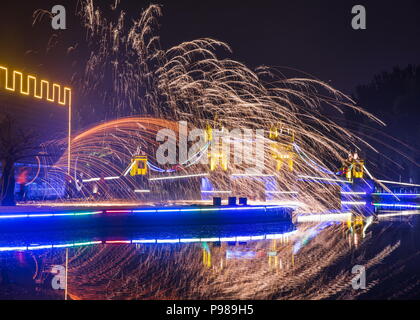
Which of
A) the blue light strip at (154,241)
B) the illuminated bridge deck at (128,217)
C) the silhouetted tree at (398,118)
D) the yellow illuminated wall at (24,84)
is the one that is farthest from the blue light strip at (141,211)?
the silhouetted tree at (398,118)

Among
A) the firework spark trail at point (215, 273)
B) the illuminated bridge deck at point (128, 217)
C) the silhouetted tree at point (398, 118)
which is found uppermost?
the silhouetted tree at point (398, 118)

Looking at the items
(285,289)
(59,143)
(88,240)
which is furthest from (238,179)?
(59,143)

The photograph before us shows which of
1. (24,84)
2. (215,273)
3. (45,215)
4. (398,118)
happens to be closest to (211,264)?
(215,273)

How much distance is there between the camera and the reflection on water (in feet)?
25.6

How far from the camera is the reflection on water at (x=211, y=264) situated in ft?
25.6

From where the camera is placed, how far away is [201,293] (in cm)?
770

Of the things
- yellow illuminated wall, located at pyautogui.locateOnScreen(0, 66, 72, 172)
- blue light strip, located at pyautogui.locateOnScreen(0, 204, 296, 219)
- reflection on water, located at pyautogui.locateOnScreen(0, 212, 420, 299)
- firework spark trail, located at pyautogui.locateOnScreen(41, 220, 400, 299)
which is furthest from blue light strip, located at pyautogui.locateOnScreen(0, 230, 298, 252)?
yellow illuminated wall, located at pyautogui.locateOnScreen(0, 66, 72, 172)

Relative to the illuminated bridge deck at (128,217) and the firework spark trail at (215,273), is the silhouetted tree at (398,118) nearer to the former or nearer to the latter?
the illuminated bridge deck at (128,217)

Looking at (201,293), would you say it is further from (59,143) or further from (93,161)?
(59,143)

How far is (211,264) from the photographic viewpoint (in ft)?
33.9

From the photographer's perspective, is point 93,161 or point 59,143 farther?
point 59,143

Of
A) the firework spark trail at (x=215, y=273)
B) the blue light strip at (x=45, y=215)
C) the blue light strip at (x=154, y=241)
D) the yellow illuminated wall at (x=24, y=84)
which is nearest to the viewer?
the firework spark trail at (x=215, y=273)

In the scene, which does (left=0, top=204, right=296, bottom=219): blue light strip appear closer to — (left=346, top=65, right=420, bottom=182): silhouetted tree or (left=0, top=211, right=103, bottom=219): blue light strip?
(left=0, top=211, right=103, bottom=219): blue light strip

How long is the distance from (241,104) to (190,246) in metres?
9.98
